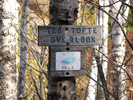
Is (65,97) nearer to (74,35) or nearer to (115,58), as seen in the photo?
(74,35)

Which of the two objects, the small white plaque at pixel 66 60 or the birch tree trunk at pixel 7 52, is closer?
the small white plaque at pixel 66 60

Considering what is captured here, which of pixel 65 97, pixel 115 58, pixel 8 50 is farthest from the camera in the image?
pixel 115 58

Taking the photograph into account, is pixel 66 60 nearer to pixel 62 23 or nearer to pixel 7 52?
pixel 62 23

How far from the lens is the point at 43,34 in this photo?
1.73 meters

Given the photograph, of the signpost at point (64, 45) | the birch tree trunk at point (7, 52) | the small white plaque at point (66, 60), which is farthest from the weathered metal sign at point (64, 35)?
the birch tree trunk at point (7, 52)

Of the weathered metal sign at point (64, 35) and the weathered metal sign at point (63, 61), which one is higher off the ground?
the weathered metal sign at point (64, 35)

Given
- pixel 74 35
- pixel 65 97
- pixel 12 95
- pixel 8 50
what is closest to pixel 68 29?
pixel 74 35

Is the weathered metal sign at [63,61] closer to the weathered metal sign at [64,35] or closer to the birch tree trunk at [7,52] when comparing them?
the weathered metal sign at [64,35]

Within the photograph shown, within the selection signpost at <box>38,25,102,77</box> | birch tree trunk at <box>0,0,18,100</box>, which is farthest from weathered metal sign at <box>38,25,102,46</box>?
birch tree trunk at <box>0,0,18,100</box>

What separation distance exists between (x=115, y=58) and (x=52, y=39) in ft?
8.37

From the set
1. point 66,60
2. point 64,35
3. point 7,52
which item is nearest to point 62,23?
point 64,35

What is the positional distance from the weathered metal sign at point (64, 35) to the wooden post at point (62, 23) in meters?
0.08

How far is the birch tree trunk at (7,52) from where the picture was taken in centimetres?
281

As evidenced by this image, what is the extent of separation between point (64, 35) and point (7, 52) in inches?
58.3
